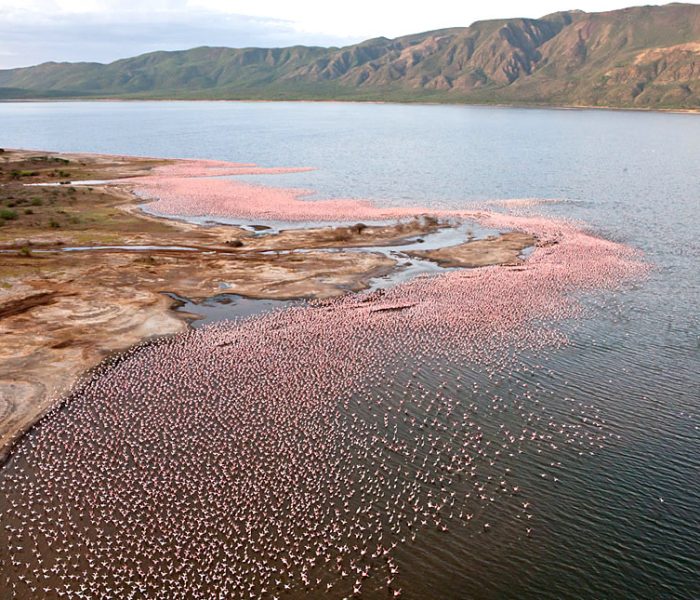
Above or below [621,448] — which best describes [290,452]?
above

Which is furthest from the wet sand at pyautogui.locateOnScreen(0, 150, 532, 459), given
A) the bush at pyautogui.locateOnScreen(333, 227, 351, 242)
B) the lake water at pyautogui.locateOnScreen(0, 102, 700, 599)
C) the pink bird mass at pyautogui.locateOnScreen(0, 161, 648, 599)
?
the lake water at pyautogui.locateOnScreen(0, 102, 700, 599)

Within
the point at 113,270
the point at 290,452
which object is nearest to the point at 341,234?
the point at 113,270

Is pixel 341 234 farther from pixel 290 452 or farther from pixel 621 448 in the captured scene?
pixel 621 448

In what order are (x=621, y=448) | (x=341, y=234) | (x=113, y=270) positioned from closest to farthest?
(x=621, y=448), (x=113, y=270), (x=341, y=234)

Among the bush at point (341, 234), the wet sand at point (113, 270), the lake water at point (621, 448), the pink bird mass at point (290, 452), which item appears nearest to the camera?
the lake water at point (621, 448)

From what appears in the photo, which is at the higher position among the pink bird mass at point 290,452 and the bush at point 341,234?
the bush at point 341,234

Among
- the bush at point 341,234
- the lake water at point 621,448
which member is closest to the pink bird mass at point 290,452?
the lake water at point 621,448

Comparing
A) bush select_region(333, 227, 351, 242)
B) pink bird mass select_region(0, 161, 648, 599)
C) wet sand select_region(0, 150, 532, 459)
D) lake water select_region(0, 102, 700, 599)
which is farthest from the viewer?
bush select_region(333, 227, 351, 242)

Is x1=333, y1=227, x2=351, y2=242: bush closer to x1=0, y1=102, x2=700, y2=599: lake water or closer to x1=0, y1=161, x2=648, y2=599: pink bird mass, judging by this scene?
x1=0, y1=161, x2=648, y2=599: pink bird mass

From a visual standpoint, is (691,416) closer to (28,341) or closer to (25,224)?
(28,341)

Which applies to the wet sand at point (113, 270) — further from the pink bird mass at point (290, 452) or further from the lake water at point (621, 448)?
the lake water at point (621, 448)
